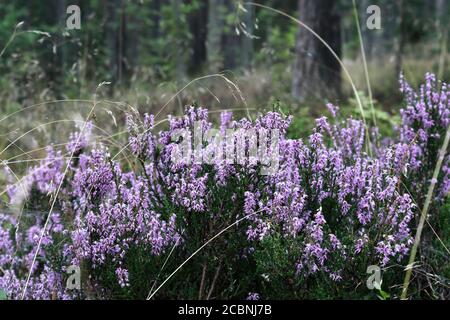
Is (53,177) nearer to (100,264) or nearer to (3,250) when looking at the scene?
(3,250)

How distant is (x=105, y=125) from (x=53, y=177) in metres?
2.92

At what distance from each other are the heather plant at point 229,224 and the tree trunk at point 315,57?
542cm

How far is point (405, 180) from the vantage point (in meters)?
3.79

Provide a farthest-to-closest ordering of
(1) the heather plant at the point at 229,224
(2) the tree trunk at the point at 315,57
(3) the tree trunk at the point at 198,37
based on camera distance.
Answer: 1. (3) the tree trunk at the point at 198,37
2. (2) the tree trunk at the point at 315,57
3. (1) the heather plant at the point at 229,224

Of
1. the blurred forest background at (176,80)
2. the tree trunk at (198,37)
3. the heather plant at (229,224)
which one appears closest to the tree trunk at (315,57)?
the blurred forest background at (176,80)

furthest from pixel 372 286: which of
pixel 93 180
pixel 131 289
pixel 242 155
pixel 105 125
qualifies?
pixel 105 125

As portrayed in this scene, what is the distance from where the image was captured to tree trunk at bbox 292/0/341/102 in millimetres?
8703

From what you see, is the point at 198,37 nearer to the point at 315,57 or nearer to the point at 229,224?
the point at 315,57

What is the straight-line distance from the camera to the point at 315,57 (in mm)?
8711

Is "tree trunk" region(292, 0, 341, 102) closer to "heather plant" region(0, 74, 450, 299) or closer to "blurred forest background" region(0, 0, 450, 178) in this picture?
"blurred forest background" region(0, 0, 450, 178)

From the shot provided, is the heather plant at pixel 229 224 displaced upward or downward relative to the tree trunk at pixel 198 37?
downward

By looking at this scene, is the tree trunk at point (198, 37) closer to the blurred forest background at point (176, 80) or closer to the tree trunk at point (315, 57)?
the blurred forest background at point (176, 80)

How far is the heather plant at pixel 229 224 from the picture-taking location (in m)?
2.91

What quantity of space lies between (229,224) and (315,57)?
607 cm
